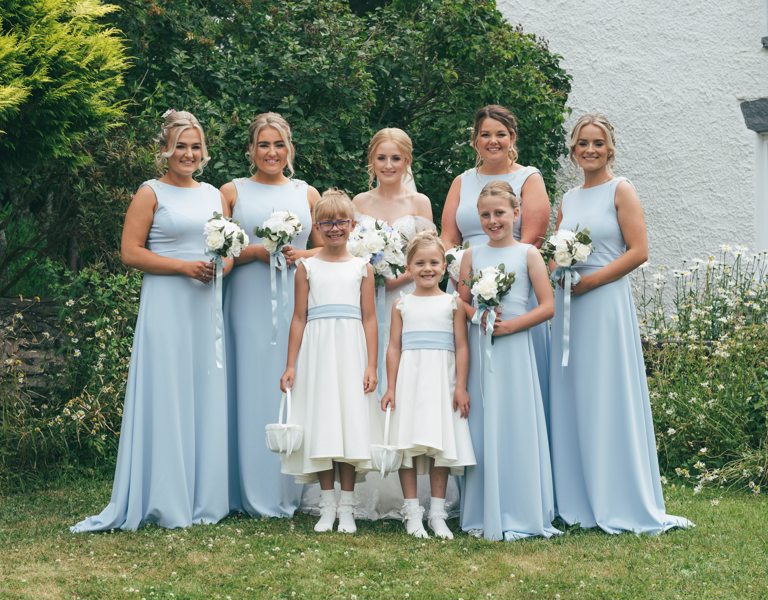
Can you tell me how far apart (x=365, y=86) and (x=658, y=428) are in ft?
13.8

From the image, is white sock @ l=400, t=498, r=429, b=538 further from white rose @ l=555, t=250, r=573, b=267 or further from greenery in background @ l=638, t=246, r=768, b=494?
greenery in background @ l=638, t=246, r=768, b=494

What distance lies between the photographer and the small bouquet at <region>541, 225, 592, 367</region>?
5969 millimetres

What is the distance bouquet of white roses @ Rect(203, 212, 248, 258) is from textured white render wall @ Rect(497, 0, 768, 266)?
5.91 m

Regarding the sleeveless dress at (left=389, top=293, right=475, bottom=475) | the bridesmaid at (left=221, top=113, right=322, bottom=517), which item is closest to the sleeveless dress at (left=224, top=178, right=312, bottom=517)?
the bridesmaid at (left=221, top=113, right=322, bottom=517)

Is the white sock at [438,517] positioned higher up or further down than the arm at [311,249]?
further down

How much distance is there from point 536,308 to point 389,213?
1.34m

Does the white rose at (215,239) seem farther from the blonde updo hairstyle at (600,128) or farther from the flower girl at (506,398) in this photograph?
the blonde updo hairstyle at (600,128)

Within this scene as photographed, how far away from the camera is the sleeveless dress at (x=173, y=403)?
20.3ft

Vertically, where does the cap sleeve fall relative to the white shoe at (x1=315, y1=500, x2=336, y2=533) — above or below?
above

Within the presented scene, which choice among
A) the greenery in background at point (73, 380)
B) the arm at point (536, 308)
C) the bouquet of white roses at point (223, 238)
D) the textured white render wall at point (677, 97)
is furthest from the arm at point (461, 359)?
the textured white render wall at point (677, 97)

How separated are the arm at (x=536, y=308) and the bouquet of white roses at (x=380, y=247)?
771 mm

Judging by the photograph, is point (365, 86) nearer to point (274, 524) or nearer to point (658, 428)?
point (658, 428)

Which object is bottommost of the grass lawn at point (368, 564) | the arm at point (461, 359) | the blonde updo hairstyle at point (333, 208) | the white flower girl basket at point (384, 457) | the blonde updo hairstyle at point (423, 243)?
the grass lawn at point (368, 564)

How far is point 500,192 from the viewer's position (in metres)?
6.11
